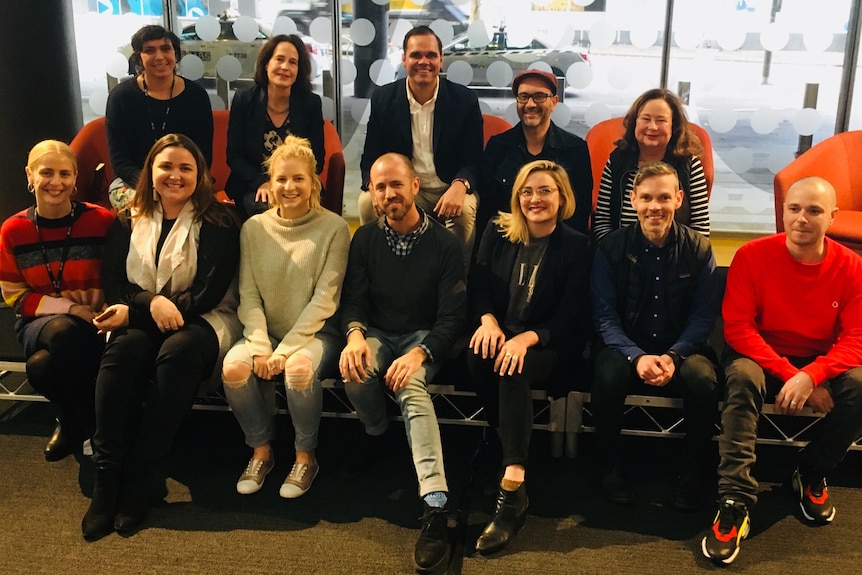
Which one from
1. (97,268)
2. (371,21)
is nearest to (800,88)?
(371,21)

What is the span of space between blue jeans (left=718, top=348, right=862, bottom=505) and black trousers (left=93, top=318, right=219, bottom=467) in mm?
1806

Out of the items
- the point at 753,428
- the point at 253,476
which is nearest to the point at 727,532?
the point at 753,428

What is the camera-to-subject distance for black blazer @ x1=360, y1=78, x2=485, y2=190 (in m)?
3.47

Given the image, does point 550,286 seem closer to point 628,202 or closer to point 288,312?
point 628,202

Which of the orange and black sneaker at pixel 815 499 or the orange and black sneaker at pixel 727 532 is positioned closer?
the orange and black sneaker at pixel 727 532

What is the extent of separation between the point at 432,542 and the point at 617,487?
733mm

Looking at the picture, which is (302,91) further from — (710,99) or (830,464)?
(710,99)

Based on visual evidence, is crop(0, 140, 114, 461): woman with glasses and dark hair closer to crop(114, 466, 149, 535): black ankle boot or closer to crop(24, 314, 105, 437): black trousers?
crop(24, 314, 105, 437): black trousers

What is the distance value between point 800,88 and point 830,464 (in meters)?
3.48

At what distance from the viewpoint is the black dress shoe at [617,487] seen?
8.57 feet

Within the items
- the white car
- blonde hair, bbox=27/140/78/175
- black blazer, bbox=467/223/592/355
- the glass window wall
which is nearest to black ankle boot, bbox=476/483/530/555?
black blazer, bbox=467/223/592/355

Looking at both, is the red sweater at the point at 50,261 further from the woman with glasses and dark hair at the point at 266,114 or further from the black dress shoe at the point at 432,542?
the black dress shoe at the point at 432,542

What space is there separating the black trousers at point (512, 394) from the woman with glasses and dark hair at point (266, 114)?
1.44 metres

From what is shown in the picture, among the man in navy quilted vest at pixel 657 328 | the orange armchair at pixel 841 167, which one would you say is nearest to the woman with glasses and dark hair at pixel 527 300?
the man in navy quilted vest at pixel 657 328
